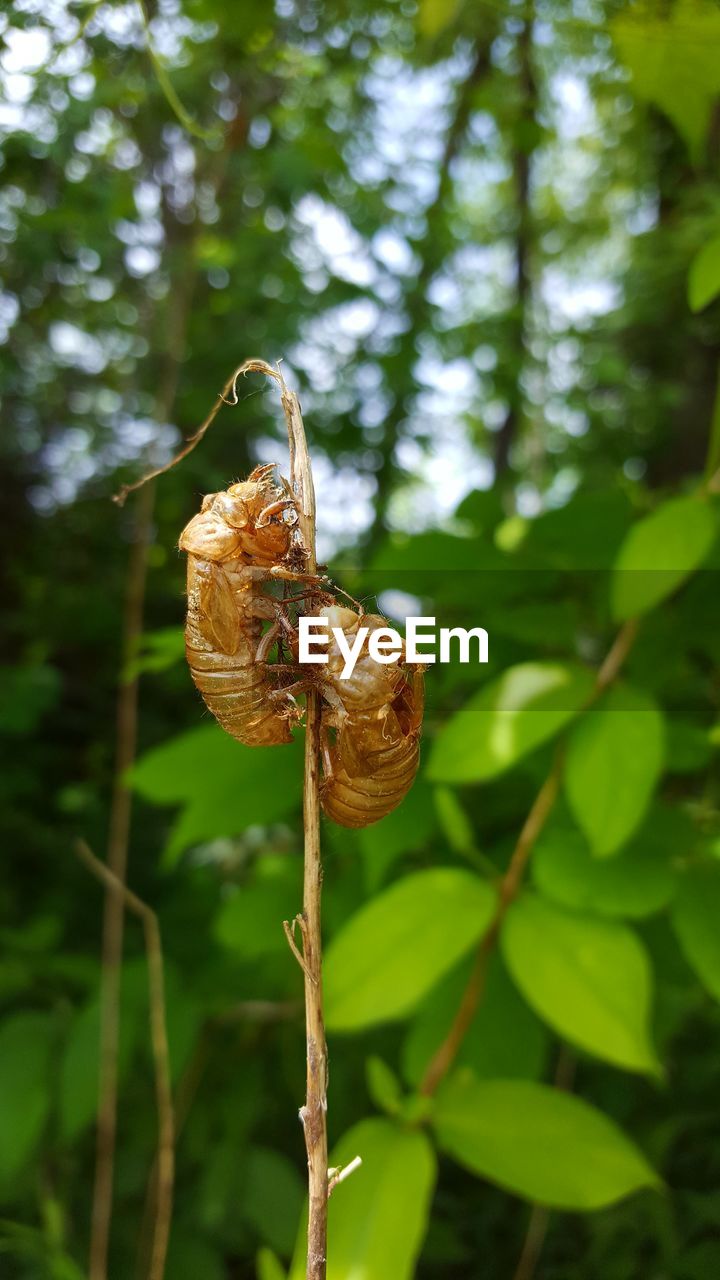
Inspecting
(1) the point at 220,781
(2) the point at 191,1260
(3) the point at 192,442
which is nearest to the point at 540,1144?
(1) the point at 220,781

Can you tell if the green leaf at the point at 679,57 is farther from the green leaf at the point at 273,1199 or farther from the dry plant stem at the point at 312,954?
the green leaf at the point at 273,1199

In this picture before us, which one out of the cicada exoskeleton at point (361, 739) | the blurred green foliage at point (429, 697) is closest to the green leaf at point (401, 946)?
the blurred green foliage at point (429, 697)

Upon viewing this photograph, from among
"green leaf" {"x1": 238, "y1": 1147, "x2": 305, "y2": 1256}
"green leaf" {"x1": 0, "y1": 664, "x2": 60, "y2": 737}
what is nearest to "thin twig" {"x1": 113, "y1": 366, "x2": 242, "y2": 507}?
"green leaf" {"x1": 238, "y1": 1147, "x2": 305, "y2": 1256}

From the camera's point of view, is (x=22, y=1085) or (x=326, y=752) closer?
(x=326, y=752)

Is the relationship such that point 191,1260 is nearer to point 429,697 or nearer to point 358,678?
point 429,697

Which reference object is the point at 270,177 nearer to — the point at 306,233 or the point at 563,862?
the point at 306,233

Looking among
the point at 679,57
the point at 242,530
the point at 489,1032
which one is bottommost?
the point at 489,1032

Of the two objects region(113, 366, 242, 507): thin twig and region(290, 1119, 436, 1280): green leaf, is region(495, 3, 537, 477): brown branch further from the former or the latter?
region(113, 366, 242, 507): thin twig
